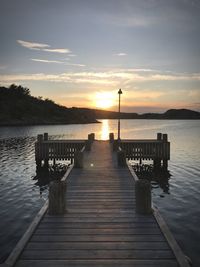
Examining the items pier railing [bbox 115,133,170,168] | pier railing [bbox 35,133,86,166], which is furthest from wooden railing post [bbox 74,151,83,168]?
pier railing [bbox 115,133,170,168]

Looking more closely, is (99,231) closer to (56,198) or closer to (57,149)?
(56,198)

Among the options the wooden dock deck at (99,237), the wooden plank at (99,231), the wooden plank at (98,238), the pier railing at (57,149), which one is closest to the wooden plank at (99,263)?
the wooden dock deck at (99,237)

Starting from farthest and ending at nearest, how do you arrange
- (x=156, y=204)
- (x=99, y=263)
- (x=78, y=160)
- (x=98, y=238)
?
(x=78, y=160) < (x=156, y=204) < (x=98, y=238) < (x=99, y=263)

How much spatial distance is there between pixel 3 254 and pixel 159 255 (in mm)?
6601

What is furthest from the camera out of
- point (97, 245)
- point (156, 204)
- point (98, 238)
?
point (156, 204)

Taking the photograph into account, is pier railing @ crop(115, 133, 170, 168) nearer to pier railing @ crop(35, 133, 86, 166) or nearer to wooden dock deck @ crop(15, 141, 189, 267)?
pier railing @ crop(35, 133, 86, 166)

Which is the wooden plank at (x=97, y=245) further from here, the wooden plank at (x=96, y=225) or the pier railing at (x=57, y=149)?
the pier railing at (x=57, y=149)

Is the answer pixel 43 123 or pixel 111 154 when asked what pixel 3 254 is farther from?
pixel 43 123

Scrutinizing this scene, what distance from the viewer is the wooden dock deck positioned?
626cm

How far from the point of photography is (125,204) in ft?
33.3

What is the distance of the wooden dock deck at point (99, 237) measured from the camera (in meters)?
6.26

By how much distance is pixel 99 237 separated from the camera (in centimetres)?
742

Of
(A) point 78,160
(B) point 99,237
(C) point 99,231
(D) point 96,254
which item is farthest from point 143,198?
(A) point 78,160

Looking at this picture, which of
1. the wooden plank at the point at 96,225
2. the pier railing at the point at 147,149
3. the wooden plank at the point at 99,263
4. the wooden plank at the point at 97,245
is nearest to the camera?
the wooden plank at the point at 99,263
